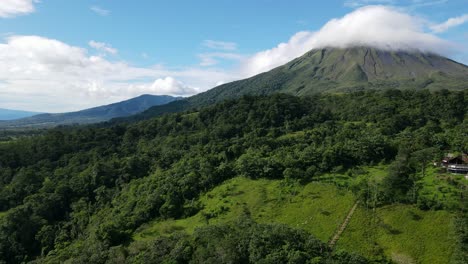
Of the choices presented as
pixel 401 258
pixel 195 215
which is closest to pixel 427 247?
pixel 401 258

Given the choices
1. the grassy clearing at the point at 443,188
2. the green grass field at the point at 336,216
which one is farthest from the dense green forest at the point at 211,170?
the green grass field at the point at 336,216

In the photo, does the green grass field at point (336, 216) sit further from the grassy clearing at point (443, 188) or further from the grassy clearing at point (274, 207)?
the grassy clearing at point (443, 188)

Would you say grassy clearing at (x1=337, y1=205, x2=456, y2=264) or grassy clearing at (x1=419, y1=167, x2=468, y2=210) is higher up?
grassy clearing at (x1=419, y1=167, x2=468, y2=210)

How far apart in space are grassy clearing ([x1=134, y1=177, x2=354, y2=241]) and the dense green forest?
7.30 ft

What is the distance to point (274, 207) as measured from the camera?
51.6 m

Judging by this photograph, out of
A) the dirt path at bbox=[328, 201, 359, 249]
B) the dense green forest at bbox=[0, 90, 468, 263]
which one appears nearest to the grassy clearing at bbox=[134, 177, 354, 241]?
the dirt path at bbox=[328, 201, 359, 249]

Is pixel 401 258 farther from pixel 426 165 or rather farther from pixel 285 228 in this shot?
pixel 426 165

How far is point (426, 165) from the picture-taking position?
56281mm

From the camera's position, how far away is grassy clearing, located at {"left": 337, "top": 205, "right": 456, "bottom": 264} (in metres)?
38.2

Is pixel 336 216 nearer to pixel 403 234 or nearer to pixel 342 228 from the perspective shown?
pixel 342 228

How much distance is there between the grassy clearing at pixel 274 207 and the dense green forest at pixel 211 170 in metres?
2.23

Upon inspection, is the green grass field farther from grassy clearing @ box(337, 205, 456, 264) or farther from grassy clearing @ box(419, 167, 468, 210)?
grassy clearing @ box(419, 167, 468, 210)

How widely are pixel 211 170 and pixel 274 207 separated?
19.2m

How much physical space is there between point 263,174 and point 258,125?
40.9m
